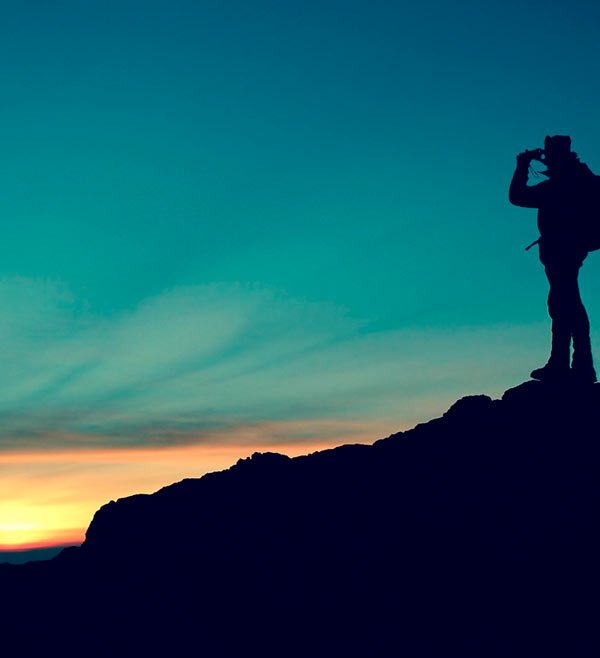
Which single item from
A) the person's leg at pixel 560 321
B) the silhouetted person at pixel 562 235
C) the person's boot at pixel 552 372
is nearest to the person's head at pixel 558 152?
the silhouetted person at pixel 562 235

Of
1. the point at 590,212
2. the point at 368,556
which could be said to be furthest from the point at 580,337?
the point at 368,556

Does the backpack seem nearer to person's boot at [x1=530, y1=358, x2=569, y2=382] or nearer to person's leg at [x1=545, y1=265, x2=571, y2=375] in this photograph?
person's leg at [x1=545, y1=265, x2=571, y2=375]

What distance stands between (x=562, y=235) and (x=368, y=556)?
8645mm

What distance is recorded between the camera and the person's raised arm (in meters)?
19.4

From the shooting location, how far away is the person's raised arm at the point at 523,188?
63.8 feet

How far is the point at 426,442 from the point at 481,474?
188 centimetres

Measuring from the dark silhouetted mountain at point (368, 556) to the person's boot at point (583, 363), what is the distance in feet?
0.96

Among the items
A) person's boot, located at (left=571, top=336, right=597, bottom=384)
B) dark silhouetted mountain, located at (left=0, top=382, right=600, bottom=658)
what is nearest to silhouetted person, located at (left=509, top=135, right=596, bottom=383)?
person's boot, located at (left=571, top=336, right=597, bottom=384)

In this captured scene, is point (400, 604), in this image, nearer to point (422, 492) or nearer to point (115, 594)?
point (422, 492)

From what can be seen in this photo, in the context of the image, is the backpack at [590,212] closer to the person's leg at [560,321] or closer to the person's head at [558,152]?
the person's head at [558,152]

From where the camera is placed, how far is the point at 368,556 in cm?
1667

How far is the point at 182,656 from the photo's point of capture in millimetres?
16688

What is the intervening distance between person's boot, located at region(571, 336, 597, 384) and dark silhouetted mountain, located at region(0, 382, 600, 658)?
0.29 m

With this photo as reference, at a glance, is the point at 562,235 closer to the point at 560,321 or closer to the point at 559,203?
the point at 559,203
